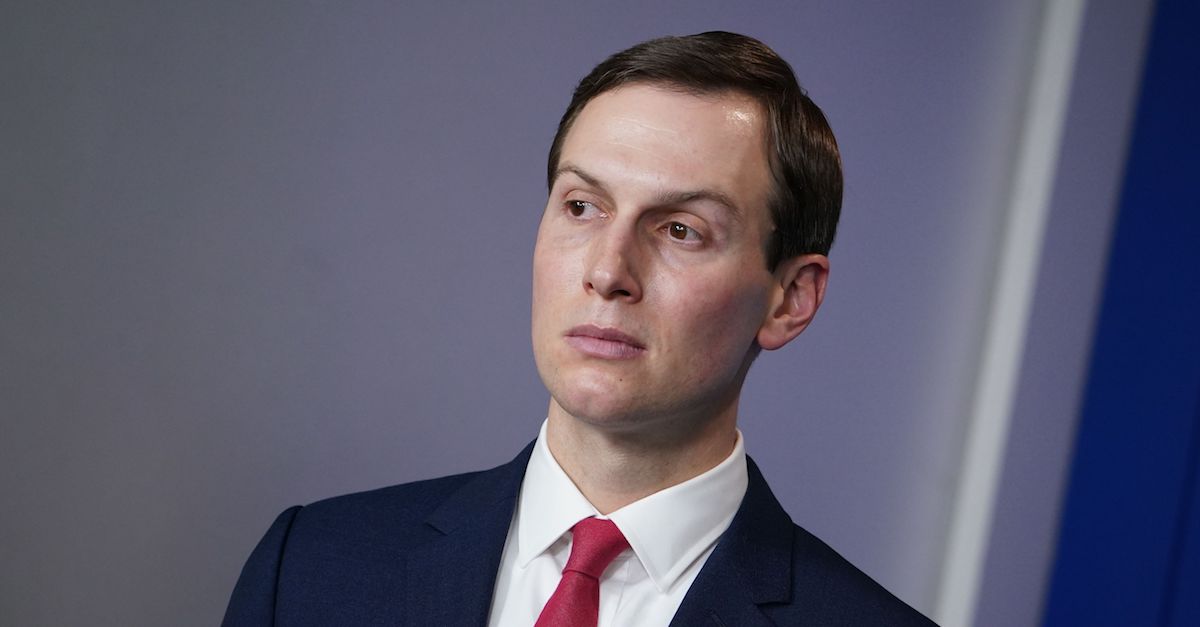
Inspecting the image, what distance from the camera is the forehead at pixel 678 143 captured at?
1.78 m

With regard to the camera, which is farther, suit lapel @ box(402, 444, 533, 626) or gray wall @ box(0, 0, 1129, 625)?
gray wall @ box(0, 0, 1129, 625)

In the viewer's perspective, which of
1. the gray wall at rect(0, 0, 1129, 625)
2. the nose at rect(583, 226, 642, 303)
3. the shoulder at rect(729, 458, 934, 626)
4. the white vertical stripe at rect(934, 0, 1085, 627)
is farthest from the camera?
the white vertical stripe at rect(934, 0, 1085, 627)

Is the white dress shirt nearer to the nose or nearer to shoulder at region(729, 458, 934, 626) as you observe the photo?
shoulder at region(729, 458, 934, 626)

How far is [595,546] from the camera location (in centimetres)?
175

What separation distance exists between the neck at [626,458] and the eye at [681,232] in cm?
25

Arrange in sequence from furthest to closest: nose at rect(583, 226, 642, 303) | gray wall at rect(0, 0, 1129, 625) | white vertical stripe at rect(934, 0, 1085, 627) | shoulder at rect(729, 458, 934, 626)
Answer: white vertical stripe at rect(934, 0, 1085, 627)
gray wall at rect(0, 0, 1129, 625)
shoulder at rect(729, 458, 934, 626)
nose at rect(583, 226, 642, 303)

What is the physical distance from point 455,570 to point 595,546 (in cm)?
21

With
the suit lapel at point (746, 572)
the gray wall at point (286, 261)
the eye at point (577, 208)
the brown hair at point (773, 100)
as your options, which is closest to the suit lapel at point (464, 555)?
the suit lapel at point (746, 572)

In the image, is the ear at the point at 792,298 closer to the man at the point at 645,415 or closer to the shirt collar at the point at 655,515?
the man at the point at 645,415

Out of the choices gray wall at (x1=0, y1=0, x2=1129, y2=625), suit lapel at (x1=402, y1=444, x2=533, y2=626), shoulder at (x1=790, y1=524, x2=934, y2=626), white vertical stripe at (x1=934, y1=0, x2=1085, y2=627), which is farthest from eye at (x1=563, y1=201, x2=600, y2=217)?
white vertical stripe at (x1=934, y1=0, x2=1085, y2=627)

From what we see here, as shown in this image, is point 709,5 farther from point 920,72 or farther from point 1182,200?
point 1182,200

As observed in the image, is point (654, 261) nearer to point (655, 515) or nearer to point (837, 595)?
point (655, 515)

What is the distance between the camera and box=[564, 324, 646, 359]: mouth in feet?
5.65

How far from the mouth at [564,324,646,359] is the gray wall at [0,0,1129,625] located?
3.84 ft
